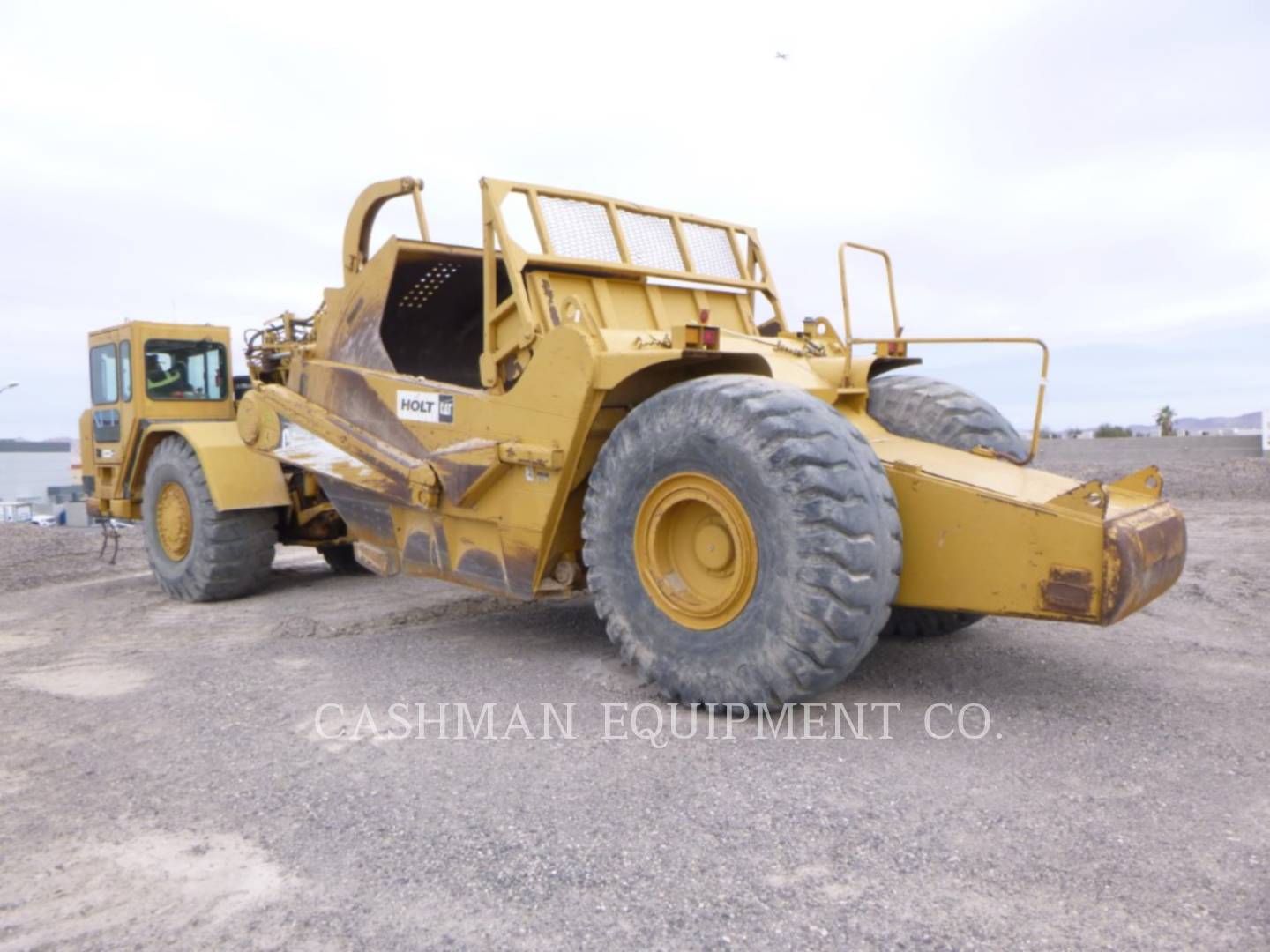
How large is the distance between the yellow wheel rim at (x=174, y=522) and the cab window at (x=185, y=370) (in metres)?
1.15

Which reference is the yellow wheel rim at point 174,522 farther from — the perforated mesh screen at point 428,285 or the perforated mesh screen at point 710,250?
the perforated mesh screen at point 710,250

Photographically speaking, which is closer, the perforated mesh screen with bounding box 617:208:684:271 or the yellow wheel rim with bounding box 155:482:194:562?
the perforated mesh screen with bounding box 617:208:684:271

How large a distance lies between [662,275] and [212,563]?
416 cm

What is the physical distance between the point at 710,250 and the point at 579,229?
1.09m

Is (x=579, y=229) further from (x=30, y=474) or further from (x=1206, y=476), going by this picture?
(x=30, y=474)

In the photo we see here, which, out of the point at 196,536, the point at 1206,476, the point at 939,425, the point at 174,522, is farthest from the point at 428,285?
the point at 1206,476

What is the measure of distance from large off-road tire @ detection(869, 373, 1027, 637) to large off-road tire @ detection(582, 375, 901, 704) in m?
1.51

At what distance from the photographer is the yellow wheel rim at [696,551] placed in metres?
4.12

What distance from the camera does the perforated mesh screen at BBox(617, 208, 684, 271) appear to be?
5926 millimetres

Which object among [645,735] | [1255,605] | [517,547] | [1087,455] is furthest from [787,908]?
[1087,455]

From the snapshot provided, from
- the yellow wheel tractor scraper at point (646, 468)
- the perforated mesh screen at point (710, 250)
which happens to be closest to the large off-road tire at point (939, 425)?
the yellow wheel tractor scraper at point (646, 468)

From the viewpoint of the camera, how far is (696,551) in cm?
443

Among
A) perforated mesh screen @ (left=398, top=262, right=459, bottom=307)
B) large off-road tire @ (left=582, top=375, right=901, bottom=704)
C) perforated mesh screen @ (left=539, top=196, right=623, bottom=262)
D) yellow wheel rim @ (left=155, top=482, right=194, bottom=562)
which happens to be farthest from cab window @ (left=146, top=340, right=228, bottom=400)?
large off-road tire @ (left=582, top=375, right=901, bottom=704)

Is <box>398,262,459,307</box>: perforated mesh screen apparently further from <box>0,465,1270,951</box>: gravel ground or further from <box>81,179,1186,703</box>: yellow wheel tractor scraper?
<box>0,465,1270,951</box>: gravel ground
